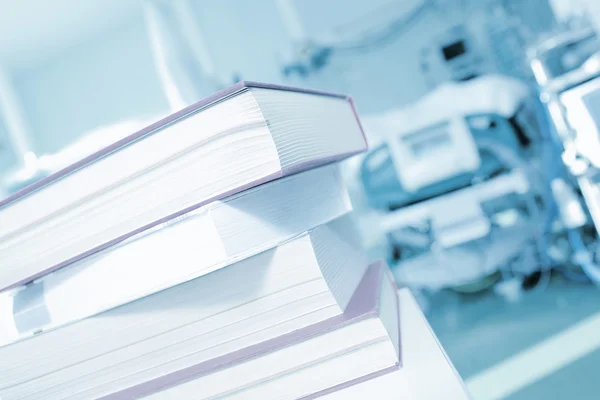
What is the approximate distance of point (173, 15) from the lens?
10.5 feet

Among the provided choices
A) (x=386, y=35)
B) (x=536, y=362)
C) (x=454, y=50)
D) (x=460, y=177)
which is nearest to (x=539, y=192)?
(x=460, y=177)

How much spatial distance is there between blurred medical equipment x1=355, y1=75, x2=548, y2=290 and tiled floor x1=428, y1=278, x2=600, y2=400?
0.41 feet

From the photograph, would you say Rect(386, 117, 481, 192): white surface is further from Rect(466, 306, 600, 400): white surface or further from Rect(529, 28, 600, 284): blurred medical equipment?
Rect(466, 306, 600, 400): white surface

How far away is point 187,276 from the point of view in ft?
1.00

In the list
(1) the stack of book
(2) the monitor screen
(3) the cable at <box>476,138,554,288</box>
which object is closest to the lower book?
(1) the stack of book

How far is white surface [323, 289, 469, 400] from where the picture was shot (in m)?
0.27

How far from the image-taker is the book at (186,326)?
323mm

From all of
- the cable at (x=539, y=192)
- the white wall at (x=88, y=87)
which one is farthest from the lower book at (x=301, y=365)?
the white wall at (x=88, y=87)

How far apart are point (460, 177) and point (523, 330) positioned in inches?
20.0

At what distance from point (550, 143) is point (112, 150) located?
1552 mm

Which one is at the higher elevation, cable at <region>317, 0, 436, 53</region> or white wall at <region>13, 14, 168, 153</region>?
white wall at <region>13, 14, 168, 153</region>

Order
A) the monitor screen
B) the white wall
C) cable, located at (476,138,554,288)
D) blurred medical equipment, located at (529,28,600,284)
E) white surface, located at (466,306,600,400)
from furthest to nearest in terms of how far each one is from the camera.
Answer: the white wall
the monitor screen
cable, located at (476,138,554,288)
white surface, located at (466,306,600,400)
blurred medical equipment, located at (529,28,600,284)

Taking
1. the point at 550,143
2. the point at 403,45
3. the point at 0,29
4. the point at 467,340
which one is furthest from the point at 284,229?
the point at 0,29

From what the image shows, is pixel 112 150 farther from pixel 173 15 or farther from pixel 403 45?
pixel 173 15
